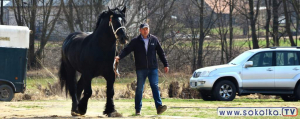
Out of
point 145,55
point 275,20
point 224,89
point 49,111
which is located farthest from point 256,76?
point 275,20

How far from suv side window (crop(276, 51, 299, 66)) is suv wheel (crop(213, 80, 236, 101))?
1821 millimetres

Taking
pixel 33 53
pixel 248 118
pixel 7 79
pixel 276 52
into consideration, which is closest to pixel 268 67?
pixel 276 52

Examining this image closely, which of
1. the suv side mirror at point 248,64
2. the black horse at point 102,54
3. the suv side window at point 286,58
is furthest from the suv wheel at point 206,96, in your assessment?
the black horse at point 102,54

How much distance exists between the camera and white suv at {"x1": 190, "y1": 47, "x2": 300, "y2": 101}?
19.5 metres

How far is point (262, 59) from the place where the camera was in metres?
19.8

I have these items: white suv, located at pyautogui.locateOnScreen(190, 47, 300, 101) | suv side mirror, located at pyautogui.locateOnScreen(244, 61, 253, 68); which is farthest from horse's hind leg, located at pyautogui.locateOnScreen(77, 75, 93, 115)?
suv side mirror, located at pyautogui.locateOnScreen(244, 61, 253, 68)

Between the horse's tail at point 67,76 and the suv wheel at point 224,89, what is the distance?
680cm

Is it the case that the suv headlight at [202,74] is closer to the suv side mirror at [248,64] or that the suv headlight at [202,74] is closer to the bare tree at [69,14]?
the suv side mirror at [248,64]

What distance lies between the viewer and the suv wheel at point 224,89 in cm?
1947

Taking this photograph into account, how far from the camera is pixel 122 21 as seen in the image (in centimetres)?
1185

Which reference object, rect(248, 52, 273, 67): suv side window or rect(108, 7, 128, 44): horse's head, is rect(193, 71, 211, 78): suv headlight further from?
rect(108, 7, 128, 44): horse's head

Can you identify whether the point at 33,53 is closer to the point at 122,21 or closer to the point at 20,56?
the point at 20,56

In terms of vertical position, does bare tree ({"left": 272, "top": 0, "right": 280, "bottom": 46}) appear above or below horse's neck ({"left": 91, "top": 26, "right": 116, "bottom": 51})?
above

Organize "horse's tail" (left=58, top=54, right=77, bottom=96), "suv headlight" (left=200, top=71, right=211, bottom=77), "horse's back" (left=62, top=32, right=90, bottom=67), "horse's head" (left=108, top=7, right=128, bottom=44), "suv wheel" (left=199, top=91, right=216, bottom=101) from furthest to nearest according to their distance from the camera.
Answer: "suv wheel" (left=199, top=91, right=216, bottom=101) < "suv headlight" (left=200, top=71, right=211, bottom=77) < "horse's tail" (left=58, top=54, right=77, bottom=96) < "horse's back" (left=62, top=32, right=90, bottom=67) < "horse's head" (left=108, top=7, right=128, bottom=44)
